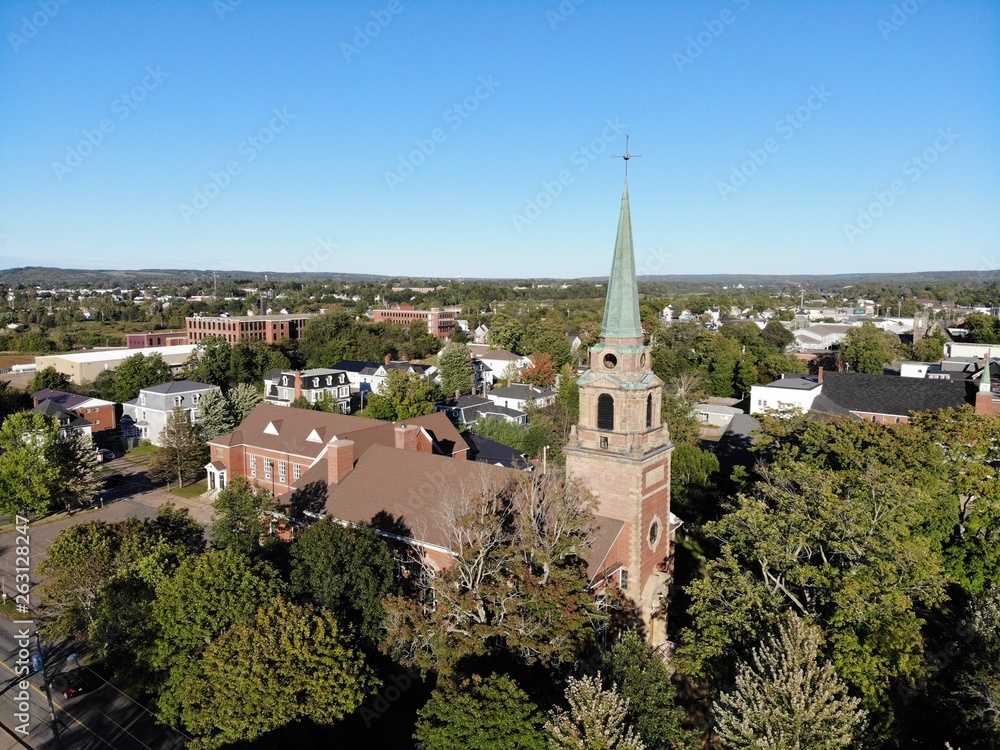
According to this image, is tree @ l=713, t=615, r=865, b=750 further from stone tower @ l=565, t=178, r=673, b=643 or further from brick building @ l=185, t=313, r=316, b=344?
brick building @ l=185, t=313, r=316, b=344

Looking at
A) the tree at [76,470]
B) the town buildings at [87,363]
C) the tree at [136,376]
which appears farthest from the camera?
the town buildings at [87,363]

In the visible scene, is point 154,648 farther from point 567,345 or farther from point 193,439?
point 567,345

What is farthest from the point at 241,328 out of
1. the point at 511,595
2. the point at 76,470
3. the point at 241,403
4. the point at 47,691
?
the point at 511,595

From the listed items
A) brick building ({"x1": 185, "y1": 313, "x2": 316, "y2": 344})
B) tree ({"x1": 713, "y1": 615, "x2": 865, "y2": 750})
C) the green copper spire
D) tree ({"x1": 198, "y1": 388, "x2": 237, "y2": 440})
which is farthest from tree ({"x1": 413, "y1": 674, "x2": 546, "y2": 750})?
brick building ({"x1": 185, "y1": 313, "x2": 316, "y2": 344})

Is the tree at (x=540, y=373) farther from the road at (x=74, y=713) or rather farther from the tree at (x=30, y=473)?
the road at (x=74, y=713)

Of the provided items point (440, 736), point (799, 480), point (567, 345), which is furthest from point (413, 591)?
point (567, 345)

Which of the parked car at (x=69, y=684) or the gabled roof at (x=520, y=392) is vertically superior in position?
the gabled roof at (x=520, y=392)

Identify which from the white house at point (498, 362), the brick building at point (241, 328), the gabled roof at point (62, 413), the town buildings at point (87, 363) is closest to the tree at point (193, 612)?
the gabled roof at point (62, 413)
